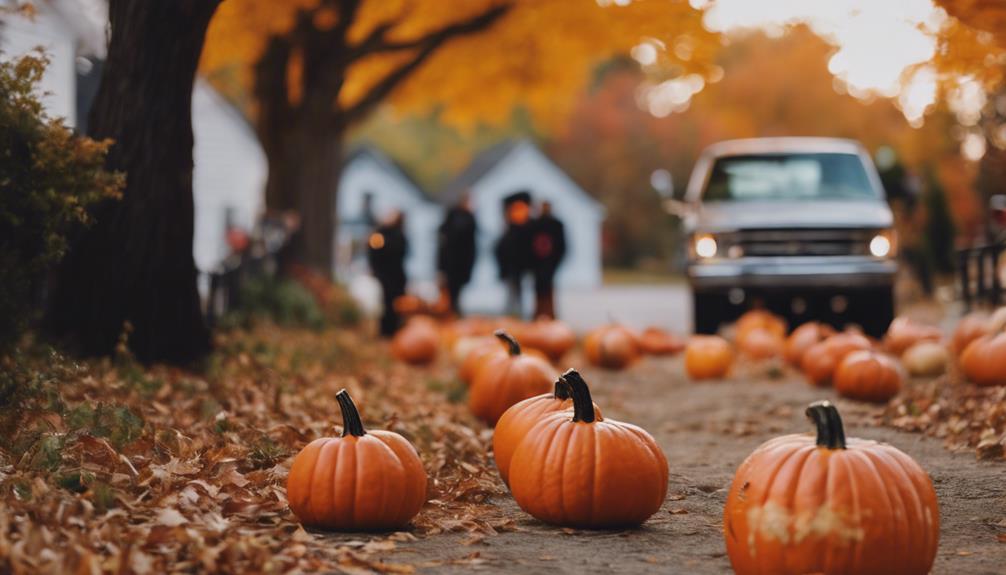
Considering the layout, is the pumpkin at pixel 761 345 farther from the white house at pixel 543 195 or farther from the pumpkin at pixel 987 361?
the white house at pixel 543 195

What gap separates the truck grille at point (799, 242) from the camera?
532 inches

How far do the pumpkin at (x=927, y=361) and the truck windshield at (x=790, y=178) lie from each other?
366cm

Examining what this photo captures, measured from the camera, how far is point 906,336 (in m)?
12.0

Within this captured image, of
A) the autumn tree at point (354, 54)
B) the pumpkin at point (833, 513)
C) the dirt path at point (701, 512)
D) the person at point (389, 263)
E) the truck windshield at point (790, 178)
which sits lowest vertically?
the dirt path at point (701, 512)

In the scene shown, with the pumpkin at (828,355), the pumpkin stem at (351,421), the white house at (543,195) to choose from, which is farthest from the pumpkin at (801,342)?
the white house at (543,195)

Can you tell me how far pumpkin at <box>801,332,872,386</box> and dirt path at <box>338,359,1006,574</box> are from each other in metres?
0.35

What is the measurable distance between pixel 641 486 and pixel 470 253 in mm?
13830

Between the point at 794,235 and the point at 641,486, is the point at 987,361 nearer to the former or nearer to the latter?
the point at 641,486

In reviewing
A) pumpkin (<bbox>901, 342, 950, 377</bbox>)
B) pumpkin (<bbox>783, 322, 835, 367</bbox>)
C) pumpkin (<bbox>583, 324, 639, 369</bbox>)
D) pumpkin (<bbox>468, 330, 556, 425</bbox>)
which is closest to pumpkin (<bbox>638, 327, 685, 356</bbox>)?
pumpkin (<bbox>583, 324, 639, 369</bbox>)

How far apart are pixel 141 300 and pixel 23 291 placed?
222cm

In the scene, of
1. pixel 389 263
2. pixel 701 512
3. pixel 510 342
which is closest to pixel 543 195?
pixel 389 263

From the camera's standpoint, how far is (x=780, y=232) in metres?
13.6

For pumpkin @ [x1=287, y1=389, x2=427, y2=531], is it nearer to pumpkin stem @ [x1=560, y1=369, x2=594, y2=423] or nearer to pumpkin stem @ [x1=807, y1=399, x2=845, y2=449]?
pumpkin stem @ [x1=560, y1=369, x2=594, y2=423]

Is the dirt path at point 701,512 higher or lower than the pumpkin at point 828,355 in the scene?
lower
